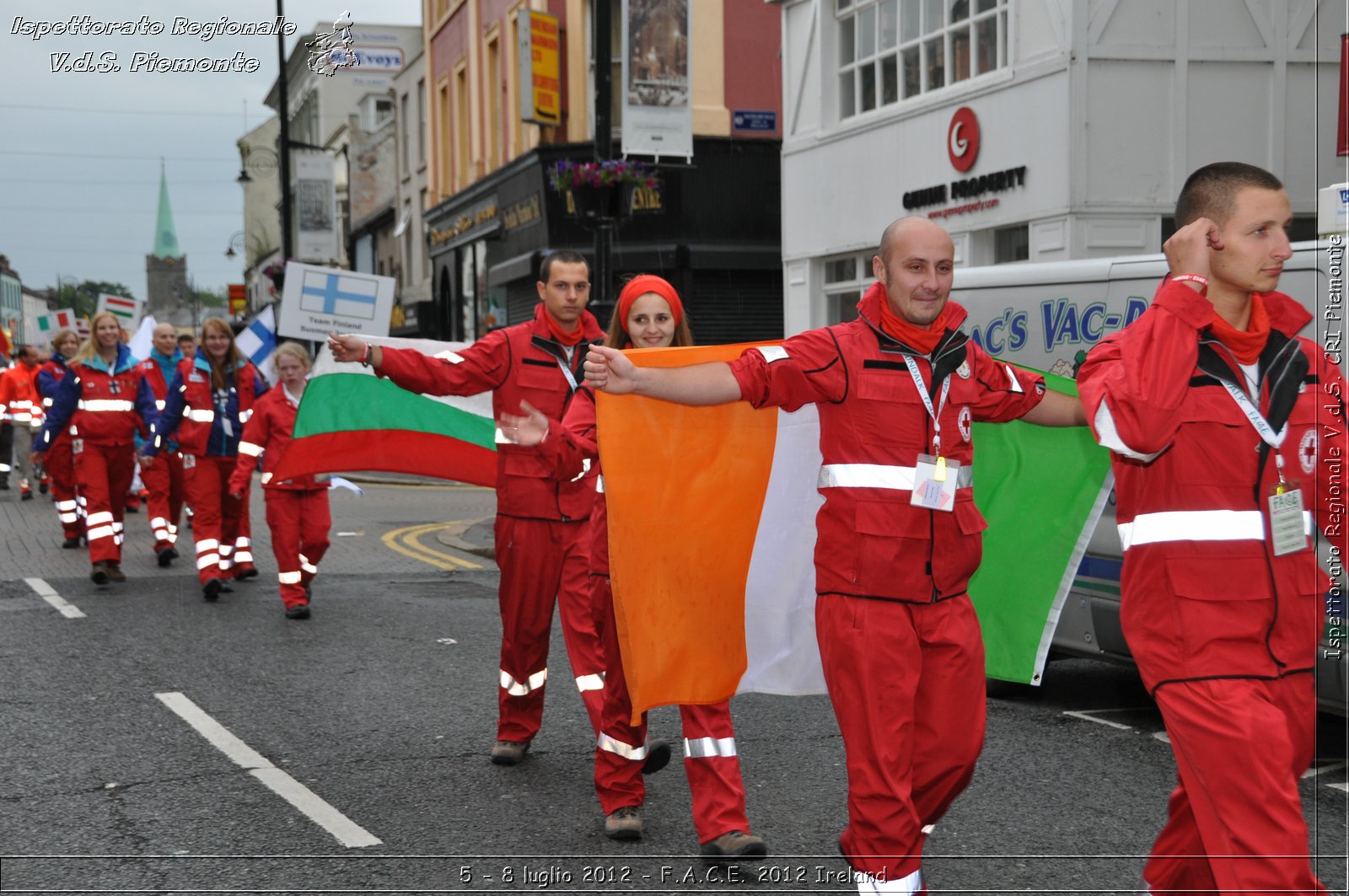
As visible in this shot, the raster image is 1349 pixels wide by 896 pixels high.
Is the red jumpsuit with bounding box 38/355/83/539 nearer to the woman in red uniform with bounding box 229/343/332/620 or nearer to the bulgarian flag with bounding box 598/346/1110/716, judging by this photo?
the woman in red uniform with bounding box 229/343/332/620

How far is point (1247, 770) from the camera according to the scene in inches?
134

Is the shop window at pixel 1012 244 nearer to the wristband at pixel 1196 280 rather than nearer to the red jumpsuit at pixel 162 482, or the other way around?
the red jumpsuit at pixel 162 482

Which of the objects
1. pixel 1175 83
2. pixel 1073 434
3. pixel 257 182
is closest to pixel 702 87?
pixel 1175 83

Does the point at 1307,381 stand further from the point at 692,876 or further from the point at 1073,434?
the point at 692,876

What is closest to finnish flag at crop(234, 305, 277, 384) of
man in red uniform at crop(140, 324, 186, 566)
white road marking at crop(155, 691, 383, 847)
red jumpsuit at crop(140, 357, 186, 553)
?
man in red uniform at crop(140, 324, 186, 566)

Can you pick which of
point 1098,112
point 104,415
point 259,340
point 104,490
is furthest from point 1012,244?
point 104,490

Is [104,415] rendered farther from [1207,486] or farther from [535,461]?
[1207,486]

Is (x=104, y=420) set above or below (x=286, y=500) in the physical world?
above

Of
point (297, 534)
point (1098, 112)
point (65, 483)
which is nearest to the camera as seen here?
point (297, 534)

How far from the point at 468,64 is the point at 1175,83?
1986 centimetres

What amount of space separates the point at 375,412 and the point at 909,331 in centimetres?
481

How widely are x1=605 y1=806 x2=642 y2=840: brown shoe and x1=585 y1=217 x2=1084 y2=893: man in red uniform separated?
4.51ft

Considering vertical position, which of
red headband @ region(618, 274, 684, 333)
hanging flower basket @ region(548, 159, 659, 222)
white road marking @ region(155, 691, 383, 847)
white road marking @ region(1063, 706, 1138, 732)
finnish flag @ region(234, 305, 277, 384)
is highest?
hanging flower basket @ region(548, 159, 659, 222)

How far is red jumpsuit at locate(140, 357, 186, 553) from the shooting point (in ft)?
41.8
